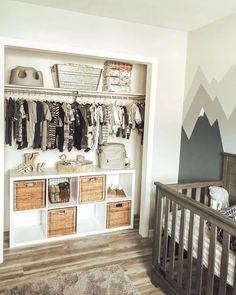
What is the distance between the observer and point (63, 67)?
2967 mm

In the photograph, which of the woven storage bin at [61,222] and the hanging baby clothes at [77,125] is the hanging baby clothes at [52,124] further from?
Answer: the woven storage bin at [61,222]

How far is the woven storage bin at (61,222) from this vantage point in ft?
9.82

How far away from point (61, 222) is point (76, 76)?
5.30ft

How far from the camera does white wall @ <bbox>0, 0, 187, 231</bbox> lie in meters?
2.52

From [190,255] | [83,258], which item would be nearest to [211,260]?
[190,255]

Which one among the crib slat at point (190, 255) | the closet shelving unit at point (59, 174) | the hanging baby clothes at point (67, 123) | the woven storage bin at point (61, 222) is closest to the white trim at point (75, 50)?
the closet shelving unit at point (59, 174)

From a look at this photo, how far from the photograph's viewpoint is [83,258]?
2707 mm

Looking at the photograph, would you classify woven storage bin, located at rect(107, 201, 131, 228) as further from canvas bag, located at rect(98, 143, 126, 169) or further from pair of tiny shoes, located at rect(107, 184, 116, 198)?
canvas bag, located at rect(98, 143, 126, 169)

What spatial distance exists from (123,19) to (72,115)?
1.13 meters

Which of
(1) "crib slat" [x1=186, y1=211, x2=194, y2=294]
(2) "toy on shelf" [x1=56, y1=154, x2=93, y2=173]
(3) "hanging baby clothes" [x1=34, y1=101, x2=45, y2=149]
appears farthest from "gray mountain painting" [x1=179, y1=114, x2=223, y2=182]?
(3) "hanging baby clothes" [x1=34, y1=101, x2=45, y2=149]

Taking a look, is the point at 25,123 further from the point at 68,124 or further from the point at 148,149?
the point at 148,149

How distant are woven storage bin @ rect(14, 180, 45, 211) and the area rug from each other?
78 centimetres

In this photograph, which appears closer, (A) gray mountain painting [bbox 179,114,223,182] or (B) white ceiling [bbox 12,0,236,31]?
(B) white ceiling [bbox 12,0,236,31]

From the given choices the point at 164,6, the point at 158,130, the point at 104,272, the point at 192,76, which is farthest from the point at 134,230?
the point at 164,6
